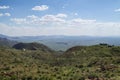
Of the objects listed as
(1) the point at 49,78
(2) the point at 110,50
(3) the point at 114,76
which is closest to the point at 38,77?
(1) the point at 49,78

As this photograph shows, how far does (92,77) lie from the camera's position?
98.1 ft

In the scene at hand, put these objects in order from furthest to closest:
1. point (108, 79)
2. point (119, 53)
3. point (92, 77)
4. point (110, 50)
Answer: point (110, 50) < point (119, 53) < point (92, 77) < point (108, 79)

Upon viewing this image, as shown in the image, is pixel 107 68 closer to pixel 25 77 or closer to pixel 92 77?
pixel 92 77

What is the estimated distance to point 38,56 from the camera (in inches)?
4631

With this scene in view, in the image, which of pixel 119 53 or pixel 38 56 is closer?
pixel 119 53

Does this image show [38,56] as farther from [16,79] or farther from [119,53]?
[16,79]

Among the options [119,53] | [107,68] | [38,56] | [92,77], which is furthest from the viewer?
[38,56]

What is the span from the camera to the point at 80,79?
28.9 meters

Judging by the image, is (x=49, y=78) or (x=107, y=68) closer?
(x=49, y=78)

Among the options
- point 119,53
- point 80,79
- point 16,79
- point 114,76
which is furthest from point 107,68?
point 119,53

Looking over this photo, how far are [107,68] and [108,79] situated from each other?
9462mm

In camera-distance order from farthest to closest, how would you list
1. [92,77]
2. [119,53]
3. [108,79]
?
[119,53]
[92,77]
[108,79]

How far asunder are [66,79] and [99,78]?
3.80m

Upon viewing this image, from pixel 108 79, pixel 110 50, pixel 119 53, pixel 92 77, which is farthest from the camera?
pixel 110 50
